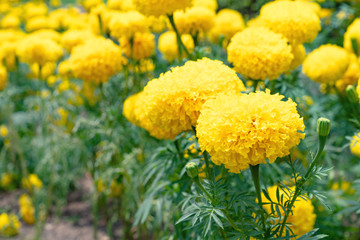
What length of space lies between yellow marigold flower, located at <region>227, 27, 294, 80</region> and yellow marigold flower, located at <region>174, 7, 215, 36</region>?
67cm

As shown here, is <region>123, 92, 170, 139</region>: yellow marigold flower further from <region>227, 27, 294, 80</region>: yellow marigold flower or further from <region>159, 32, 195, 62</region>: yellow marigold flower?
<region>159, 32, 195, 62</region>: yellow marigold flower

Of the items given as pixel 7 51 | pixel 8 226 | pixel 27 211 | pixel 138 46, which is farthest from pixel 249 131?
pixel 27 211

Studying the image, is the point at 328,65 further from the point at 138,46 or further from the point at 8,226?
the point at 8,226

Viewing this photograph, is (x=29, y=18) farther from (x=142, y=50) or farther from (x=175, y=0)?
(x=175, y=0)

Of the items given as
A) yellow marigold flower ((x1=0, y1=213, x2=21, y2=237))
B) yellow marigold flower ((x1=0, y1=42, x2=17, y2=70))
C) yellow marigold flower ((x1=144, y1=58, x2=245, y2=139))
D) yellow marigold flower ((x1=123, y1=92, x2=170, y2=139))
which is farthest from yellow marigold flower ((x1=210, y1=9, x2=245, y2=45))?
yellow marigold flower ((x1=0, y1=213, x2=21, y2=237))

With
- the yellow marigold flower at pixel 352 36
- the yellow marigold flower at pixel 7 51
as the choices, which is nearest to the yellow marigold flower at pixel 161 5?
the yellow marigold flower at pixel 352 36

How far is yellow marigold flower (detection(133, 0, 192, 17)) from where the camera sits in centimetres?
179

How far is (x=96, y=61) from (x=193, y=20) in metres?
0.64

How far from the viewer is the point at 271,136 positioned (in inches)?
42.1

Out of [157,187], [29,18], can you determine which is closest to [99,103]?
[157,187]

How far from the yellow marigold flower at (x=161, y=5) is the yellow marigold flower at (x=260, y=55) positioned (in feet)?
1.17

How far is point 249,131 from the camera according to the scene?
1096mm

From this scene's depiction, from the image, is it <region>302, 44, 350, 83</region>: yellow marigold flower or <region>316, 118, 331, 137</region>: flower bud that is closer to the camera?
<region>316, 118, 331, 137</region>: flower bud

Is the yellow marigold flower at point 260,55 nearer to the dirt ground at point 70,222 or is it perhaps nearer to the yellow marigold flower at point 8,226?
the dirt ground at point 70,222
